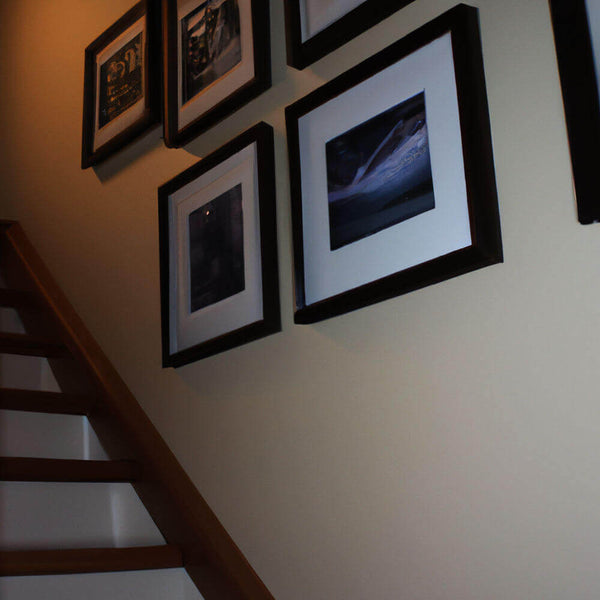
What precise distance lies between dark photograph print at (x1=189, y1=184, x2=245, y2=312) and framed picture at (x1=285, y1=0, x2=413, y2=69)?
0.34 metres

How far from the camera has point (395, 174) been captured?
4.71 feet

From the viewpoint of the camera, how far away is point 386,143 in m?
1.47

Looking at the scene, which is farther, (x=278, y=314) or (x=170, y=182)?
(x=170, y=182)

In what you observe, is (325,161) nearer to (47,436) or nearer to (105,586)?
(105,586)

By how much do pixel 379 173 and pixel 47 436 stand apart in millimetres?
1330

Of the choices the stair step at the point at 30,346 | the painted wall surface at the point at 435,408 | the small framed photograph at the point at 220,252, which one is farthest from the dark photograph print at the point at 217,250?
the stair step at the point at 30,346

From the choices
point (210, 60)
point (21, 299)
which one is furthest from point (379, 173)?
point (21, 299)

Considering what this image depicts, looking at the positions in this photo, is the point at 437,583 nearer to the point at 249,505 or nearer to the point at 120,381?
the point at 249,505

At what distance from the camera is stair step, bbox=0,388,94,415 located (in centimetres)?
214

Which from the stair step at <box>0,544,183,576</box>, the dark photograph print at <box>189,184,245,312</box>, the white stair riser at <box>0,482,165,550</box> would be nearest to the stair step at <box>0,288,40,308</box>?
the white stair riser at <box>0,482,165,550</box>

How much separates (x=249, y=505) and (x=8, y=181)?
6.67 feet

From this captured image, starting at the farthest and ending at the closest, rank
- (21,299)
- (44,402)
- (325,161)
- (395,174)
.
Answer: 1. (21,299)
2. (44,402)
3. (325,161)
4. (395,174)

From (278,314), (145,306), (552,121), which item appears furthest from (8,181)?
(552,121)

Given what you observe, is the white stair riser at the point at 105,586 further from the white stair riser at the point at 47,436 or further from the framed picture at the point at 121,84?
the framed picture at the point at 121,84
